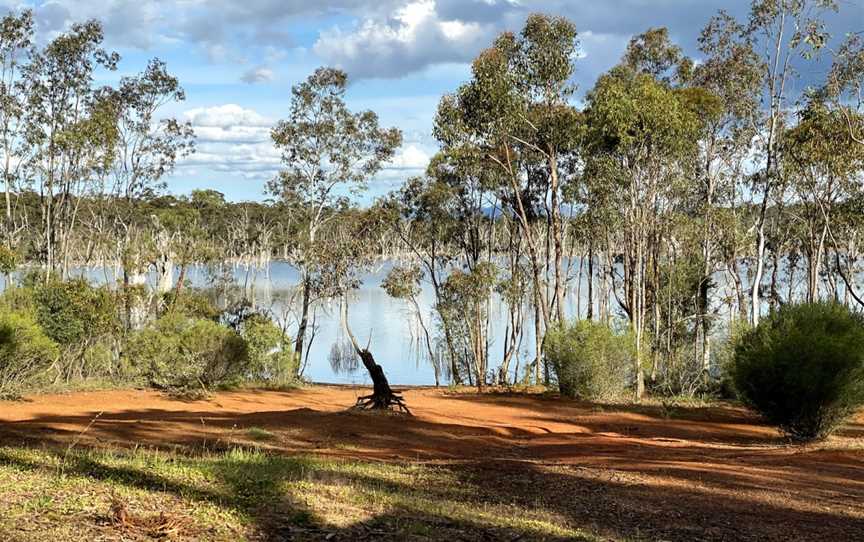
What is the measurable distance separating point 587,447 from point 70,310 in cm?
1389

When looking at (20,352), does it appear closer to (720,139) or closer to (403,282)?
(403,282)

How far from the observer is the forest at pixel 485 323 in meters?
6.68

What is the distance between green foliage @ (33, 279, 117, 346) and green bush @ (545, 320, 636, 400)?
11345mm

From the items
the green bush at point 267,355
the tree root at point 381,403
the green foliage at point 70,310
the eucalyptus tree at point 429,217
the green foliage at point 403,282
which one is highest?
the eucalyptus tree at point 429,217

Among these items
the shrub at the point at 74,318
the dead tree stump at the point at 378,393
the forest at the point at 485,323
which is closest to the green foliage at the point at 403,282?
the forest at the point at 485,323

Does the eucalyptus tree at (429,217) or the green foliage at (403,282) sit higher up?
the eucalyptus tree at (429,217)

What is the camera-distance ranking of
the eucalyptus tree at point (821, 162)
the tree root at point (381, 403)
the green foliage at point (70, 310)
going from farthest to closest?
the eucalyptus tree at point (821, 162)
the green foliage at point (70, 310)
the tree root at point (381, 403)

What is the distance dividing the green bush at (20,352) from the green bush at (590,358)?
1163cm

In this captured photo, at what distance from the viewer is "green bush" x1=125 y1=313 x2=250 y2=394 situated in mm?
18656

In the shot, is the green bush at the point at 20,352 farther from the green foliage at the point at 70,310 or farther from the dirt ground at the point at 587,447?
the green foliage at the point at 70,310

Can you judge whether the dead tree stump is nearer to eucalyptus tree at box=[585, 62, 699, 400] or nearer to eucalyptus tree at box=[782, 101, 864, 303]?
eucalyptus tree at box=[585, 62, 699, 400]

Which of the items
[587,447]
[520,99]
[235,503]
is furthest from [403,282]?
[235,503]

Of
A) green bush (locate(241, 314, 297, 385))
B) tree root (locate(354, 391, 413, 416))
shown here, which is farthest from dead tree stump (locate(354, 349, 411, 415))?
green bush (locate(241, 314, 297, 385))

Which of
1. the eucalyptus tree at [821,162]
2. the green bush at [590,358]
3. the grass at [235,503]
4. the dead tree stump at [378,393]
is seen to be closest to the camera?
the grass at [235,503]
